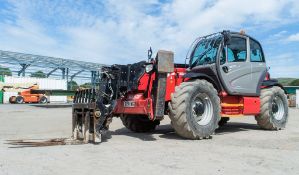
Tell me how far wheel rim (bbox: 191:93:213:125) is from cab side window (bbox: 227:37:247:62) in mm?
1703

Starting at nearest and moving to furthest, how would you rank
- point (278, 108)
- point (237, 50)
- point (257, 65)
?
point (237, 50) → point (257, 65) → point (278, 108)

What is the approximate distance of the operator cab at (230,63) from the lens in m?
9.09

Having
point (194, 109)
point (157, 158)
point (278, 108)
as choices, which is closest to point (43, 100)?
point (278, 108)

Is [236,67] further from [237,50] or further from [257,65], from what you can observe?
[257,65]

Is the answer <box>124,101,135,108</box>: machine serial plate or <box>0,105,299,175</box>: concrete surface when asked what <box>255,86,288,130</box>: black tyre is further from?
<box>124,101,135,108</box>: machine serial plate

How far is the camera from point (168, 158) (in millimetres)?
5625

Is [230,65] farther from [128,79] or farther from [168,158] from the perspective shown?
[168,158]

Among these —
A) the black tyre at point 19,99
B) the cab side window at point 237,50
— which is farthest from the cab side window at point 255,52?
the black tyre at point 19,99

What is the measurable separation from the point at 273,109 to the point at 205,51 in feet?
9.96

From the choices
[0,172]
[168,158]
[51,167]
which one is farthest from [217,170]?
[0,172]

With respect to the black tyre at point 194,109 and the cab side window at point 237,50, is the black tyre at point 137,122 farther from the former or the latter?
the cab side window at point 237,50

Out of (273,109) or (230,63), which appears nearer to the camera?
(230,63)

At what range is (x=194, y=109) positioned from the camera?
8.22m

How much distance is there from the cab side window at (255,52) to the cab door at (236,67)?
26 cm
